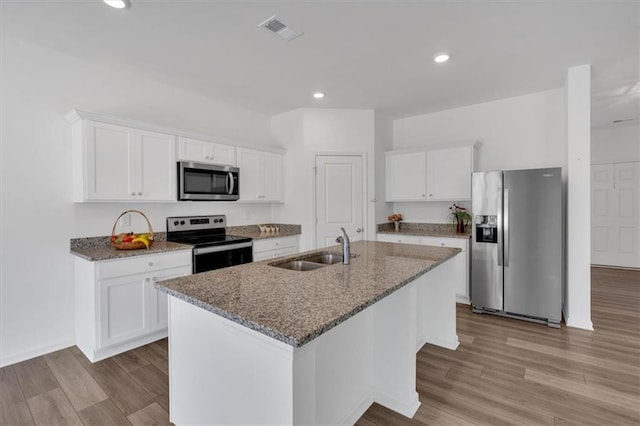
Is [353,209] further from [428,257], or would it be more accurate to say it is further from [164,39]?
[164,39]

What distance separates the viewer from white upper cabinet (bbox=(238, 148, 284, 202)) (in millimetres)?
3961

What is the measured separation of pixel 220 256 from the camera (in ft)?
10.6

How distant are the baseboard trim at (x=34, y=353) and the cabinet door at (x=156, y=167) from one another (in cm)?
144

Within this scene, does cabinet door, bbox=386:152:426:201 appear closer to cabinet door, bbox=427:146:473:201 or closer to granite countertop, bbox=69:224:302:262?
cabinet door, bbox=427:146:473:201

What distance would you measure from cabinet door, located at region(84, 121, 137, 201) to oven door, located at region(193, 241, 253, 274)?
841mm

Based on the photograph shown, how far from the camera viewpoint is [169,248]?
9.41 ft

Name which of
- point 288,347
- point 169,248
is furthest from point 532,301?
point 169,248

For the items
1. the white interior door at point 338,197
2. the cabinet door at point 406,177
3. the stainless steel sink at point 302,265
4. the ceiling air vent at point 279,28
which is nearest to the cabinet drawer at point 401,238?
the white interior door at point 338,197

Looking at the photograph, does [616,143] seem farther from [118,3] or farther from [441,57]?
[118,3]

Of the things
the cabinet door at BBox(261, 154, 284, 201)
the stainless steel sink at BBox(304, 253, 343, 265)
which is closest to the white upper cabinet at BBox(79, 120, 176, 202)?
the cabinet door at BBox(261, 154, 284, 201)

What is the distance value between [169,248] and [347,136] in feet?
9.05

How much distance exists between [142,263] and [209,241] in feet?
2.39

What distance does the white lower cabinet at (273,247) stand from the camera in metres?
3.76

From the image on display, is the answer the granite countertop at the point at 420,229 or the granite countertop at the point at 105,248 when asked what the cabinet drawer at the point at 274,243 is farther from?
the granite countertop at the point at 420,229
